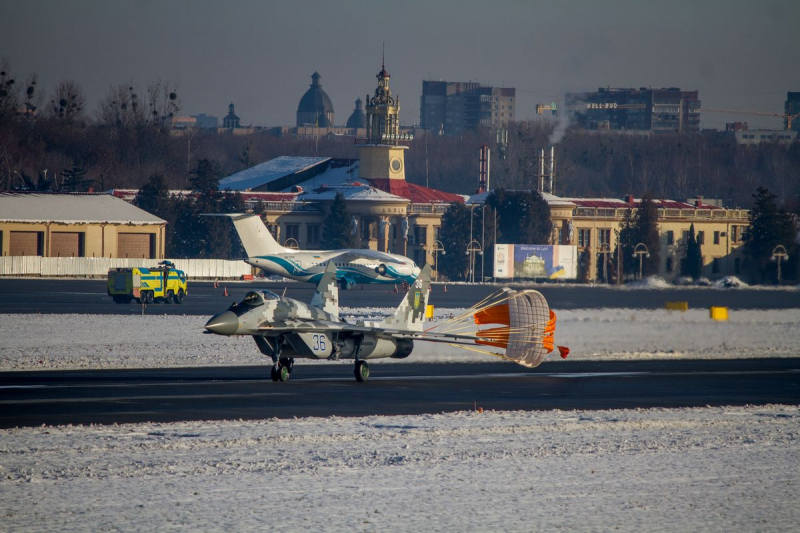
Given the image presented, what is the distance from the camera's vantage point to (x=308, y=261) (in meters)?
83.8

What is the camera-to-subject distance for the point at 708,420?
25.6m

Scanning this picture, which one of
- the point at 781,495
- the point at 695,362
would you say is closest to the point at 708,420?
the point at 781,495

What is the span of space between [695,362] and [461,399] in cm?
1651

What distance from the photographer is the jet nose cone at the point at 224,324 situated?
97.3 ft

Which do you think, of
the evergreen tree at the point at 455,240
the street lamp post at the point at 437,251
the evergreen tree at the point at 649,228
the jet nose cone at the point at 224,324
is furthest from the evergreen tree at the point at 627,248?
the jet nose cone at the point at 224,324

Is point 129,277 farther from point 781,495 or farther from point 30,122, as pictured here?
point 30,122

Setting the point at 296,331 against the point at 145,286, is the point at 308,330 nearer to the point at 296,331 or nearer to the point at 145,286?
the point at 296,331

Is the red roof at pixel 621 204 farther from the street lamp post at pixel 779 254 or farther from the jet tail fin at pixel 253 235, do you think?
the jet tail fin at pixel 253 235

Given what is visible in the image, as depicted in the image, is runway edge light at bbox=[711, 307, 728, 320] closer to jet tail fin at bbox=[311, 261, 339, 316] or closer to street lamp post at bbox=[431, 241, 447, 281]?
jet tail fin at bbox=[311, 261, 339, 316]

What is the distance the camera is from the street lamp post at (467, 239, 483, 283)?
120 m

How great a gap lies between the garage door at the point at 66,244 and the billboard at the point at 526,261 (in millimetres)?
42195

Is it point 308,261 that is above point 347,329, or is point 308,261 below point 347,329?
above

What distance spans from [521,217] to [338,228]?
22018mm

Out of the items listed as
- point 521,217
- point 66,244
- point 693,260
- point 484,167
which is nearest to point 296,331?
point 66,244
